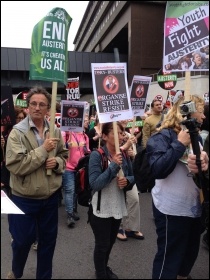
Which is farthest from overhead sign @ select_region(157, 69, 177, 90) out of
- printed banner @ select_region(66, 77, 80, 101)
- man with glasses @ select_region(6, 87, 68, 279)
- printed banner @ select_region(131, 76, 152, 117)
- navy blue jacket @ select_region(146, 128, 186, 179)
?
navy blue jacket @ select_region(146, 128, 186, 179)

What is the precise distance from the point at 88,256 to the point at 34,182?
1342 millimetres

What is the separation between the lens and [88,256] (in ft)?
11.2

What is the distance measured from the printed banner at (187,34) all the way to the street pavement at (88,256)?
1.53 meters

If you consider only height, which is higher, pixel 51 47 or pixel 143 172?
pixel 51 47

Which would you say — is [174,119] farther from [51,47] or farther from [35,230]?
[35,230]

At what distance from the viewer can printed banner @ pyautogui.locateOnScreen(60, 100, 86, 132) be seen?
4.70 m

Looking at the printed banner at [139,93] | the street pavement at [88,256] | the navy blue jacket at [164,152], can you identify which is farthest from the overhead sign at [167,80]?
the navy blue jacket at [164,152]

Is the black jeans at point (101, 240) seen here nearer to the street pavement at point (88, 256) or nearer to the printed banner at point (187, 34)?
the street pavement at point (88, 256)

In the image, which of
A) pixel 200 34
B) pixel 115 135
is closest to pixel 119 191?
pixel 115 135

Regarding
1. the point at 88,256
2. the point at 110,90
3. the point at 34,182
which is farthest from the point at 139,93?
the point at 34,182

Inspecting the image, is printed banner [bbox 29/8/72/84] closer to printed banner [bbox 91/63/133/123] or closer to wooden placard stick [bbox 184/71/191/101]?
printed banner [bbox 91/63/133/123]

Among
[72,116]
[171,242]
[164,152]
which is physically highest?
[72,116]

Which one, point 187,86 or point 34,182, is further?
point 34,182

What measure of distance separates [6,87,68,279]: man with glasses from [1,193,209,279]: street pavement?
0.49ft
